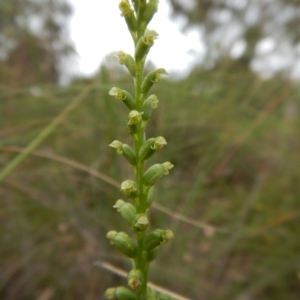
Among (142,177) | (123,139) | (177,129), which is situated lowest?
(142,177)

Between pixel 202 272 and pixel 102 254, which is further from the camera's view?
pixel 202 272

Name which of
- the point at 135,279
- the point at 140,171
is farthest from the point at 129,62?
the point at 135,279

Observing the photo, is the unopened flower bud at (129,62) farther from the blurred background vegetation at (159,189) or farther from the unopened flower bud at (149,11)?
the blurred background vegetation at (159,189)

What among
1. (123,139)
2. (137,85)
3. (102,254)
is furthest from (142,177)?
(123,139)

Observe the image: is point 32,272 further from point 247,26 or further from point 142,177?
point 247,26

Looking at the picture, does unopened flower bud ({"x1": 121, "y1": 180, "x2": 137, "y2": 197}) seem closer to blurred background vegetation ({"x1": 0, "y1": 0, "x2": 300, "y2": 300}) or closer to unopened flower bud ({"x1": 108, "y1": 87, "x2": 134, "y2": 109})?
unopened flower bud ({"x1": 108, "y1": 87, "x2": 134, "y2": 109})

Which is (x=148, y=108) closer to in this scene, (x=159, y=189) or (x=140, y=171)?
(x=140, y=171)
